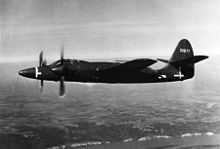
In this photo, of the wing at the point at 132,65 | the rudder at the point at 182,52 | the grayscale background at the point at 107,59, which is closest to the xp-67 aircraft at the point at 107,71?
the wing at the point at 132,65

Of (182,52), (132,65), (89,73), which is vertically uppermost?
(182,52)

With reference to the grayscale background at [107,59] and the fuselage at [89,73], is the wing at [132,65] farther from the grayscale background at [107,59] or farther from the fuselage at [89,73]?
the grayscale background at [107,59]

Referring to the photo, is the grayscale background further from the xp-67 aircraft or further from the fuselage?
the fuselage

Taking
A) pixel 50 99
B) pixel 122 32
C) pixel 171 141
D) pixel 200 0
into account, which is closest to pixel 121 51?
pixel 122 32

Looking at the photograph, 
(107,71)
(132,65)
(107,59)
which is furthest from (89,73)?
(107,59)

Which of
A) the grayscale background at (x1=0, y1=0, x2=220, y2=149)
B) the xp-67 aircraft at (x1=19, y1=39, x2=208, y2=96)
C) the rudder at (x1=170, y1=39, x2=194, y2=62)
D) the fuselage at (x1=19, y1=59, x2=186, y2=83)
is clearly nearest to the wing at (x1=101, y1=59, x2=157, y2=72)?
the xp-67 aircraft at (x1=19, y1=39, x2=208, y2=96)

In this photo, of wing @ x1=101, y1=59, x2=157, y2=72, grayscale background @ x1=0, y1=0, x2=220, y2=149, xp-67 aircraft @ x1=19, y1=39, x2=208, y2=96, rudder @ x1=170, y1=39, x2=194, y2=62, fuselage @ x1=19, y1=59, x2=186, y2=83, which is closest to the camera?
wing @ x1=101, y1=59, x2=157, y2=72

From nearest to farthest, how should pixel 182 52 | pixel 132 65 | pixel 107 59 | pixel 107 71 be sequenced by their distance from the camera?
pixel 132 65 < pixel 107 71 < pixel 182 52 < pixel 107 59

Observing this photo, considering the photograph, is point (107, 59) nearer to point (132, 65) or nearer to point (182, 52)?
point (182, 52)

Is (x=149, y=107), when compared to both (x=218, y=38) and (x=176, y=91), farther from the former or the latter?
(x=218, y=38)
